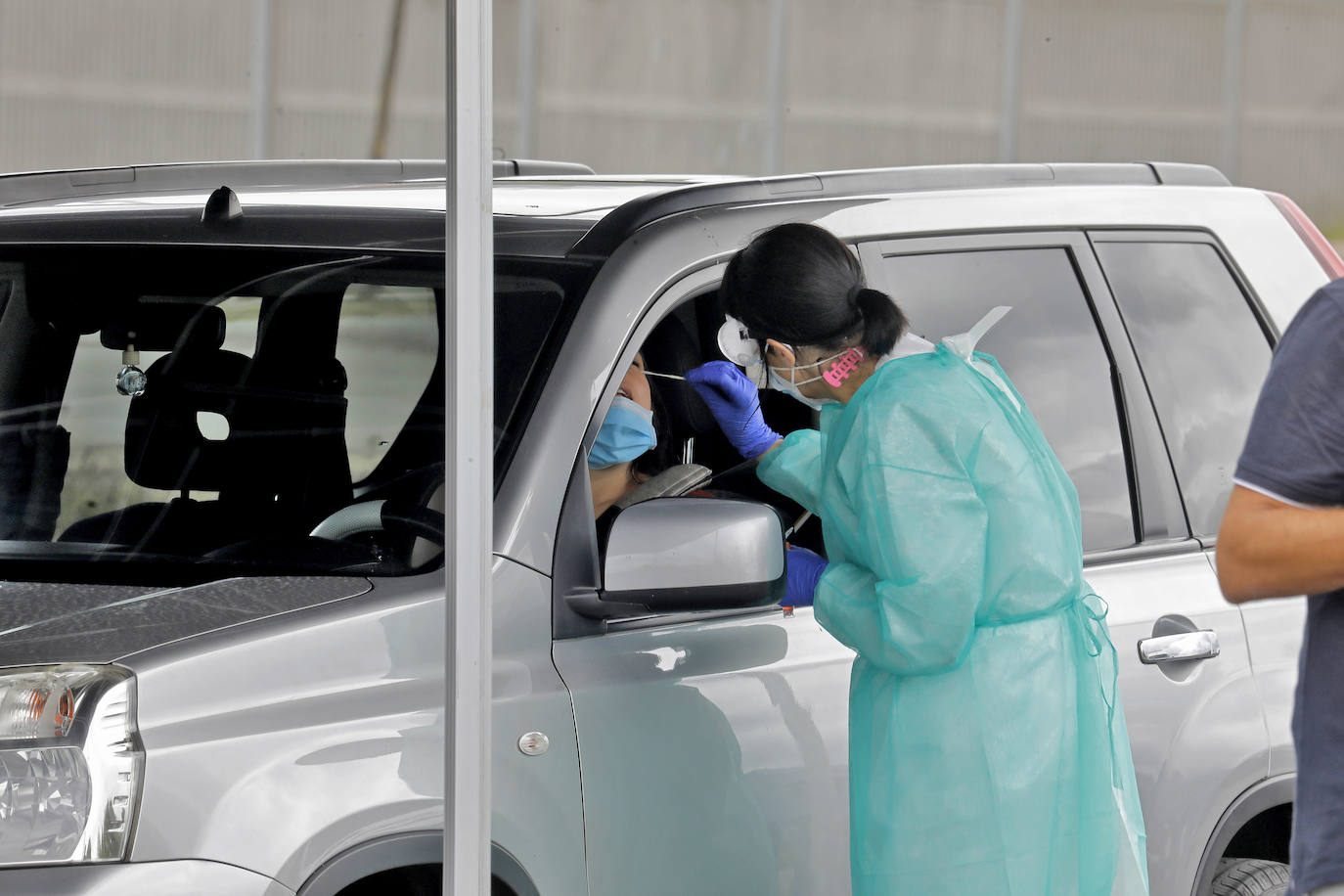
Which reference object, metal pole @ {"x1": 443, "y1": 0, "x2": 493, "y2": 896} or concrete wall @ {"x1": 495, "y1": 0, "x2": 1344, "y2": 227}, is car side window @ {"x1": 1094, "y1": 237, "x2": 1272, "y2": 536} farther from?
concrete wall @ {"x1": 495, "y1": 0, "x2": 1344, "y2": 227}

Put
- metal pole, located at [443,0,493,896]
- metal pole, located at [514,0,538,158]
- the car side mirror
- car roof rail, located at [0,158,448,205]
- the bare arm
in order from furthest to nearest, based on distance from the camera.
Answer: metal pole, located at [514,0,538,158], car roof rail, located at [0,158,448,205], the car side mirror, metal pole, located at [443,0,493,896], the bare arm

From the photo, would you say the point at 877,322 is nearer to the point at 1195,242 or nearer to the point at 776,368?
the point at 776,368

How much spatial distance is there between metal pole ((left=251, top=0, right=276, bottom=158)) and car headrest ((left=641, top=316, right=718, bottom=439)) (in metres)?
7.03

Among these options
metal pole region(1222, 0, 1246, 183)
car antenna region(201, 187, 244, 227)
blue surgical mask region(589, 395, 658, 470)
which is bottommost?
blue surgical mask region(589, 395, 658, 470)

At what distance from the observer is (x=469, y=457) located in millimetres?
1910

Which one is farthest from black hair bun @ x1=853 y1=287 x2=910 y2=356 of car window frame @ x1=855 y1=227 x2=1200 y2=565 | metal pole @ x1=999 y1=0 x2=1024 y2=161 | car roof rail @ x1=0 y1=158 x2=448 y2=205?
metal pole @ x1=999 y1=0 x2=1024 y2=161

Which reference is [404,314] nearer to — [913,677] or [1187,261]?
[913,677]

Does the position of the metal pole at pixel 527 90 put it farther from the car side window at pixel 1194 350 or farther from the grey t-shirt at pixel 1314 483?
the grey t-shirt at pixel 1314 483

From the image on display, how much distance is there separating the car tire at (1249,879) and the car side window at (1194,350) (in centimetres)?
68

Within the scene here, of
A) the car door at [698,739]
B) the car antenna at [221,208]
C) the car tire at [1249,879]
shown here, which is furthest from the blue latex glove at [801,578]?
the car antenna at [221,208]

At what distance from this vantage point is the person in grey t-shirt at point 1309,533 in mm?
1669

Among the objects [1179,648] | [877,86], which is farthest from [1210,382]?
[877,86]

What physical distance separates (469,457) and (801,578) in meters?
0.80

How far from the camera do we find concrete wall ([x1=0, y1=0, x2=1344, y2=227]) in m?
13.7
